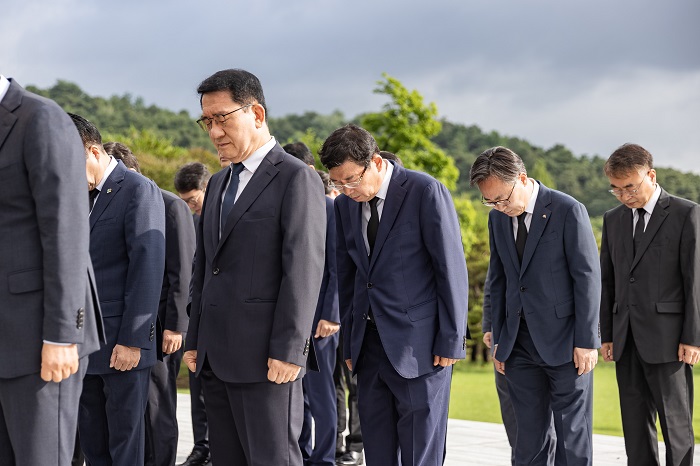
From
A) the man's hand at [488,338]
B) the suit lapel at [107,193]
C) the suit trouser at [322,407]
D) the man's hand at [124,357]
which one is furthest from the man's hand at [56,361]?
the man's hand at [488,338]

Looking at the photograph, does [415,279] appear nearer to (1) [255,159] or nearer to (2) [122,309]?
(1) [255,159]

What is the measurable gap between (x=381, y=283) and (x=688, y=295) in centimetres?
205

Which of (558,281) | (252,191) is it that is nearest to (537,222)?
(558,281)

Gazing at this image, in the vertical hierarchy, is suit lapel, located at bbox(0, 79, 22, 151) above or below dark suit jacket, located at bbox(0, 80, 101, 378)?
above

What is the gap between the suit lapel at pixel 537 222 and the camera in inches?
193

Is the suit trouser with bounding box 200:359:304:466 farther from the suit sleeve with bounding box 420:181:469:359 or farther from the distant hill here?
the distant hill

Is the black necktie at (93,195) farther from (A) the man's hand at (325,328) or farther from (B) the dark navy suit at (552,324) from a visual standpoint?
(B) the dark navy suit at (552,324)

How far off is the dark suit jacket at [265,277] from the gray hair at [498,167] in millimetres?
1217

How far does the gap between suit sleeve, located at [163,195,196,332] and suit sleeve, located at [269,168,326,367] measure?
1.96 metres

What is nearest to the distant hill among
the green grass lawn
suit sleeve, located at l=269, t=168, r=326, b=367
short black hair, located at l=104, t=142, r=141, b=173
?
the green grass lawn

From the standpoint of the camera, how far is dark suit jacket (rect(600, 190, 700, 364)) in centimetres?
Answer: 542

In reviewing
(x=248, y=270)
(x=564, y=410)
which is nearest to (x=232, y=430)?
(x=248, y=270)

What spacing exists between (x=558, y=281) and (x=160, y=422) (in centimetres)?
250

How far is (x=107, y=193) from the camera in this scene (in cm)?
494
